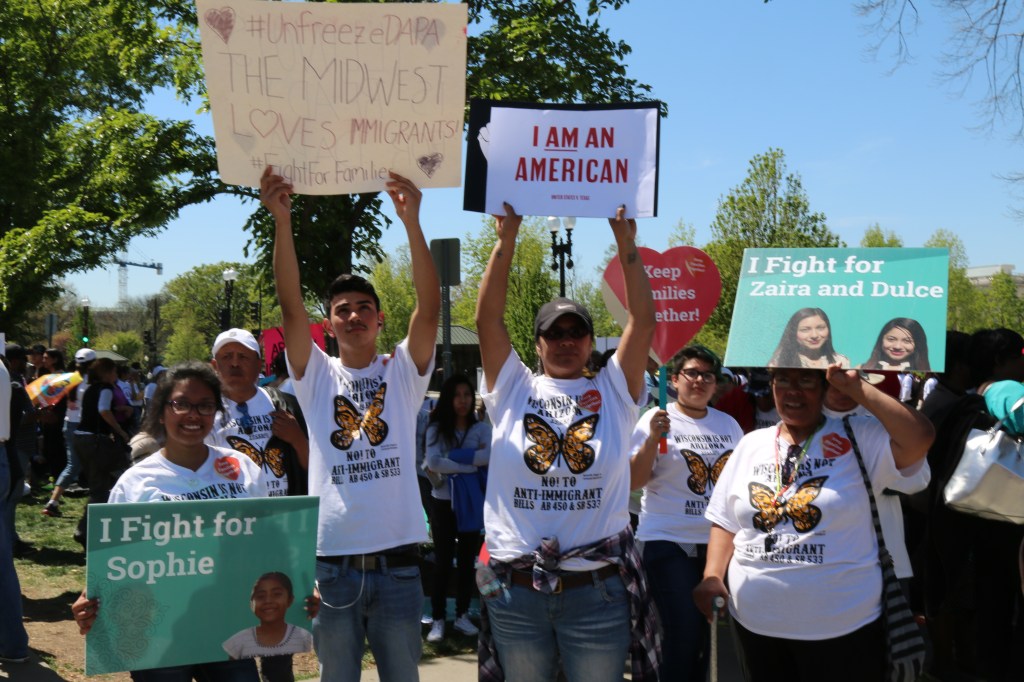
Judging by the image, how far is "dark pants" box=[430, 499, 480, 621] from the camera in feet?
23.1

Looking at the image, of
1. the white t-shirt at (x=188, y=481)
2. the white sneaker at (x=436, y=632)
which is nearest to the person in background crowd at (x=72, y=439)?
the white sneaker at (x=436, y=632)

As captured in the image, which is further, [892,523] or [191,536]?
[892,523]

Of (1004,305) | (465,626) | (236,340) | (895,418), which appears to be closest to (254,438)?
(236,340)

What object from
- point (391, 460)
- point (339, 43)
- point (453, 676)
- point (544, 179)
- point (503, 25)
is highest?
point (503, 25)

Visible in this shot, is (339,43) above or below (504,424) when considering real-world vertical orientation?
above

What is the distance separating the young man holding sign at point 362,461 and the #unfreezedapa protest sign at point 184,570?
255 millimetres

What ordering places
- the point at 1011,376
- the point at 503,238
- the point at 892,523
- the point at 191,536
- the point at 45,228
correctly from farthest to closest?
the point at 45,228 → the point at 1011,376 → the point at 892,523 → the point at 503,238 → the point at 191,536

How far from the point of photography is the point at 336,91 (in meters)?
4.00

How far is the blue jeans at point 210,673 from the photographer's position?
3365 millimetres

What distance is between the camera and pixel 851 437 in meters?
3.55

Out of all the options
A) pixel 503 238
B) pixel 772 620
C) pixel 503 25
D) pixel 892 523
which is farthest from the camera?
pixel 503 25

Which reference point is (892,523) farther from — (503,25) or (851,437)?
(503,25)

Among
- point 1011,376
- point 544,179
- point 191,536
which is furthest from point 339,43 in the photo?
point 1011,376

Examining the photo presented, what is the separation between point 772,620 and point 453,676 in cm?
311
